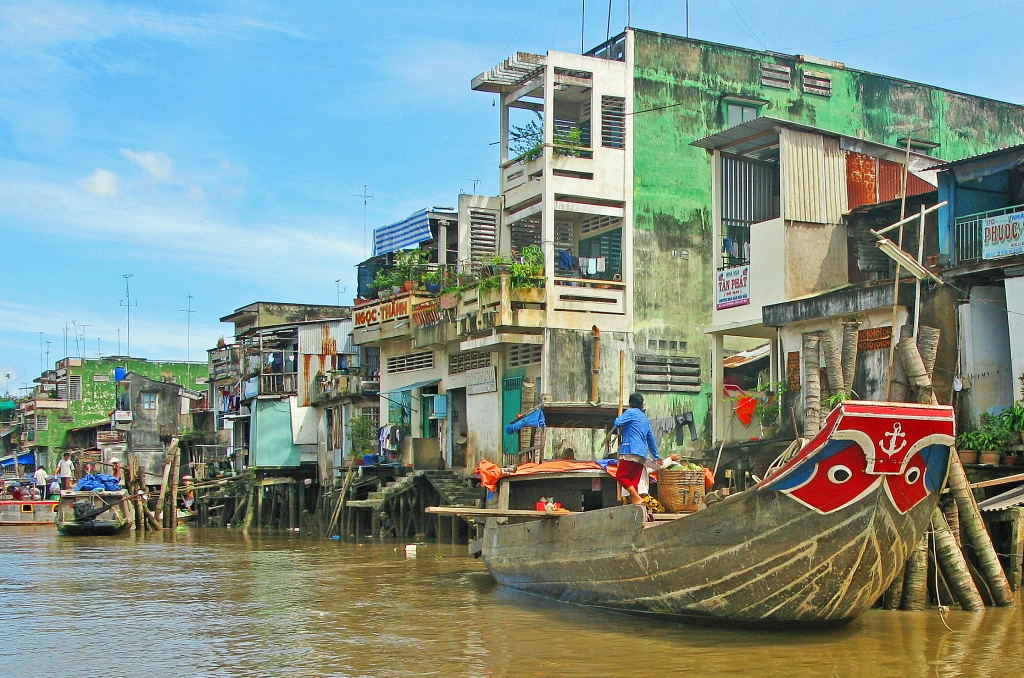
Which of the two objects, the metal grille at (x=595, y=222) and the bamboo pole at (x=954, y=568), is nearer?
the bamboo pole at (x=954, y=568)

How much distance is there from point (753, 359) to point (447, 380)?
25.5ft

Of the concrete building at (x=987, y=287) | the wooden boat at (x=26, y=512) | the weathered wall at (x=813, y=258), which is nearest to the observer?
the concrete building at (x=987, y=287)

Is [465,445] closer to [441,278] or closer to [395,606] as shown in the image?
[441,278]

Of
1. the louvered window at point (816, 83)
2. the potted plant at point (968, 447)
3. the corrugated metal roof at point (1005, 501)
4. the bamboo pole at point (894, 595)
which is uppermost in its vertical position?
the louvered window at point (816, 83)

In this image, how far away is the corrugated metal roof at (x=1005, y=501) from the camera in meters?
12.9

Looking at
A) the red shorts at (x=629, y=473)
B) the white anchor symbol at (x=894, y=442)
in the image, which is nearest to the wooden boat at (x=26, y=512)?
the red shorts at (x=629, y=473)

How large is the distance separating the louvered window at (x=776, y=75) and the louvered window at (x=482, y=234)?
7189 mm

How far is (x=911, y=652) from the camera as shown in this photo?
10.2m

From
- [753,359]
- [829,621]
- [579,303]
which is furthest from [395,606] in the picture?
[753,359]

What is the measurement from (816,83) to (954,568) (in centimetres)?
1783

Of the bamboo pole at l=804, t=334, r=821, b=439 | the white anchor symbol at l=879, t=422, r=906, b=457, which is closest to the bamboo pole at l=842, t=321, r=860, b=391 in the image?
the bamboo pole at l=804, t=334, r=821, b=439

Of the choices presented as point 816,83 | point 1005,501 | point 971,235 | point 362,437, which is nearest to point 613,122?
point 816,83

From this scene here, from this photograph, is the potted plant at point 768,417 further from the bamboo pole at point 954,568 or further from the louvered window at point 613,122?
the louvered window at point 613,122

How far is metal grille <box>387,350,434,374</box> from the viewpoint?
29.6 metres
